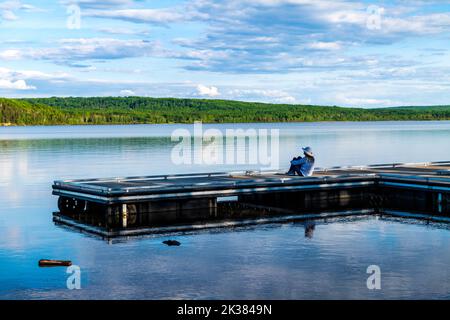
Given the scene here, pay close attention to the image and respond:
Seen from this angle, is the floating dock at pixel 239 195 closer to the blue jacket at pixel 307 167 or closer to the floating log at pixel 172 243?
the blue jacket at pixel 307 167

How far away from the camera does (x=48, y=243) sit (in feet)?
72.8

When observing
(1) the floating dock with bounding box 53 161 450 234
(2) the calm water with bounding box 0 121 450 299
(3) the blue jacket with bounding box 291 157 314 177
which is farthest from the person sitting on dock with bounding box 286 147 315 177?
(2) the calm water with bounding box 0 121 450 299

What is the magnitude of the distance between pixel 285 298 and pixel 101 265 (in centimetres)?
569

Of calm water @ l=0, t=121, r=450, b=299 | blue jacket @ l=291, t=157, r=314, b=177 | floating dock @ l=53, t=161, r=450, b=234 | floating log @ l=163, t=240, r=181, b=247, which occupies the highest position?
blue jacket @ l=291, t=157, r=314, b=177

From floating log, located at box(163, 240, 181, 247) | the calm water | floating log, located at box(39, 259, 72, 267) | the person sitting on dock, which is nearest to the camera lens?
the calm water

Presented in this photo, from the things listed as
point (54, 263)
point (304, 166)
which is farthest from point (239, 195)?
point (54, 263)

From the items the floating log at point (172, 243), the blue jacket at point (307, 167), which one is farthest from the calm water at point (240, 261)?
the blue jacket at point (307, 167)

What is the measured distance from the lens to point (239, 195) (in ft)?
94.5

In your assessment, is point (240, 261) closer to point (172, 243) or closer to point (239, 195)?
point (172, 243)

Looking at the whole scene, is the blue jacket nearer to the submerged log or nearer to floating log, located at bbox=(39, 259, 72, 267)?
the submerged log

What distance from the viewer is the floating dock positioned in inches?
990

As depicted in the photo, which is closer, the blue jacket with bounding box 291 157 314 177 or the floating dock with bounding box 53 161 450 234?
the floating dock with bounding box 53 161 450 234

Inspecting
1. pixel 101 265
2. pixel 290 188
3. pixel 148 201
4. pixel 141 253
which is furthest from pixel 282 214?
pixel 101 265
